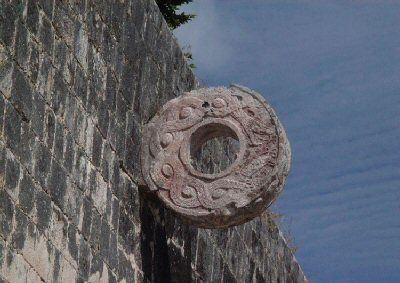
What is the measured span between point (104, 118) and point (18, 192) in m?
1.56

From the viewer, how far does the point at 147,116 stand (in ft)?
30.0

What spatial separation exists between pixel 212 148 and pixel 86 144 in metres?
2.89

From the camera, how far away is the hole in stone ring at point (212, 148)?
902 centimetres

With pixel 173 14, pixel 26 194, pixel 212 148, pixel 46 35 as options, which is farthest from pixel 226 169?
pixel 173 14

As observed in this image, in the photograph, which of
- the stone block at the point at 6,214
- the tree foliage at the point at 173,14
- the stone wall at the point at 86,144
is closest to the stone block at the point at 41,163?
the stone wall at the point at 86,144

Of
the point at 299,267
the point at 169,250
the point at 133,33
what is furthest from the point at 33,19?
the point at 299,267

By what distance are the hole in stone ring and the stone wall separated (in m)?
0.40

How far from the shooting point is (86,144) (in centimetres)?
785

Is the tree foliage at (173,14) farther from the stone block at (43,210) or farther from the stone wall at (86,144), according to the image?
the stone block at (43,210)

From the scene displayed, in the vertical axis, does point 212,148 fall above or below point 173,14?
below

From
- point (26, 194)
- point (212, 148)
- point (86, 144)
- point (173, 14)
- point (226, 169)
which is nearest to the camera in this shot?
point (26, 194)

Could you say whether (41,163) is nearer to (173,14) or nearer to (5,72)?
(5,72)

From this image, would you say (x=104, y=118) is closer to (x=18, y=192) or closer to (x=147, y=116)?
(x=147, y=116)

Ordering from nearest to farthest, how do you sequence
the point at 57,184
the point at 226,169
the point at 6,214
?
the point at 6,214 < the point at 57,184 < the point at 226,169
